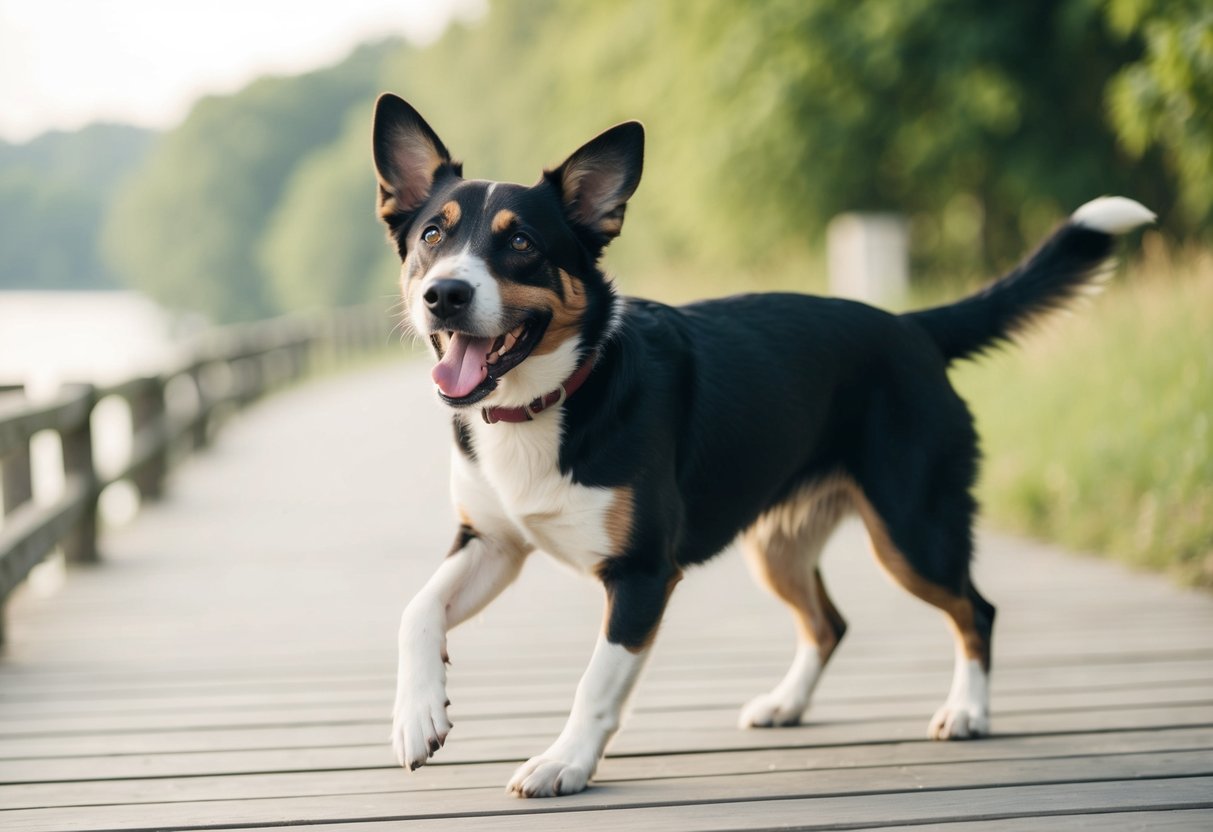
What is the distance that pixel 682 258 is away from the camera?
2698 cm

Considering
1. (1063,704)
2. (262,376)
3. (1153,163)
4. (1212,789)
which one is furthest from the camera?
(262,376)

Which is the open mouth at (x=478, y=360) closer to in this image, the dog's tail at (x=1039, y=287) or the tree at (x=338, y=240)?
the dog's tail at (x=1039, y=287)

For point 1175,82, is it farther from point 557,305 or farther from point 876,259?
point 876,259

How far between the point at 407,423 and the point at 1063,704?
30.9 ft

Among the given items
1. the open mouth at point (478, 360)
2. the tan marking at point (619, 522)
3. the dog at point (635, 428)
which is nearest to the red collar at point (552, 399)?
the dog at point (635, 428)

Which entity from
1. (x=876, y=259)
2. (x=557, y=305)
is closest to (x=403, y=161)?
(x=557, y=305)

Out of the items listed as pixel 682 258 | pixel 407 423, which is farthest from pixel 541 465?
pixel 682 258

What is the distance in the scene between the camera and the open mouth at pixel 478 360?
2.83 m

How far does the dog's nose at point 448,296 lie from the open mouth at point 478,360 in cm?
10

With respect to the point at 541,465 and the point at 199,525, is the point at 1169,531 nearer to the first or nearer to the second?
the point at 541,465

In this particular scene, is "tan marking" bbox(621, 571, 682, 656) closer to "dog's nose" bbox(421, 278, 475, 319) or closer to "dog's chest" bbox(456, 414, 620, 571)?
"dog's chest" bbox(456, 414, 620, 571)

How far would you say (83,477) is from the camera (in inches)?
240

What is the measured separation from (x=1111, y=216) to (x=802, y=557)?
1.27m

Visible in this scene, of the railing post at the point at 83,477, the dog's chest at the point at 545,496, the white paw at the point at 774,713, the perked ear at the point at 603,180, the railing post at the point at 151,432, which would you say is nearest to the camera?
the dog's chest at the point at 545,496
